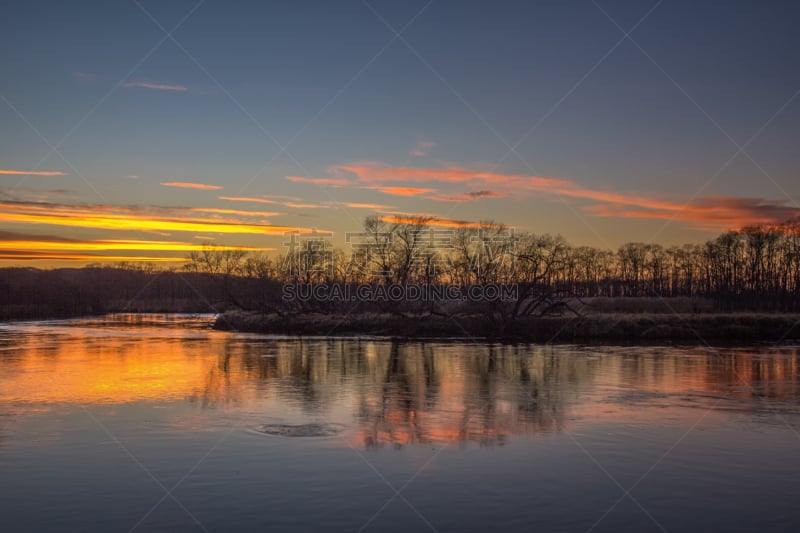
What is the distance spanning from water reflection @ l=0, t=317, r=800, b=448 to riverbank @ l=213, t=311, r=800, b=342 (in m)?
7.56

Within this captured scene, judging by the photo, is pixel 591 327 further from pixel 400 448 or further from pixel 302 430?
pixel 400 448

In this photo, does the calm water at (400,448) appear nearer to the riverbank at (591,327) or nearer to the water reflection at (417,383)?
the water reflection at (417,383)

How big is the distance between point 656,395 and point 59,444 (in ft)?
54.6

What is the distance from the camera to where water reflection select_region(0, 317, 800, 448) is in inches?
723

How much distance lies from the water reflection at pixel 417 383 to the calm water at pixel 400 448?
14cm

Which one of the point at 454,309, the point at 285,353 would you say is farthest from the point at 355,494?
the point at 454,309

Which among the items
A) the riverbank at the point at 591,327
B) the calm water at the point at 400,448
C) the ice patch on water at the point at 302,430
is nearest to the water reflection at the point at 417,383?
the calm water at the point at 400,448

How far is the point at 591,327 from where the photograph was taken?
154ft

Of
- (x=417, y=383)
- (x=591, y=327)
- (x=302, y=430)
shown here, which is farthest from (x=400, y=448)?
(x=591, y=327)

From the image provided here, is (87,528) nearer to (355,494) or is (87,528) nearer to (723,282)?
(355,494)

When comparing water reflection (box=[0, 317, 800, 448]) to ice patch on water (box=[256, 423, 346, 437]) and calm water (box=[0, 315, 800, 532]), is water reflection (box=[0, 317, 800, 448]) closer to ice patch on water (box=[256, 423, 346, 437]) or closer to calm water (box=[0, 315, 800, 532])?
calm water (box=[0, 315, 800, 532])

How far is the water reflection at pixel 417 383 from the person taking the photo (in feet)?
60.3

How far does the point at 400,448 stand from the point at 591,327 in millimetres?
34365

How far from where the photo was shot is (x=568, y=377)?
26172 millimetres
